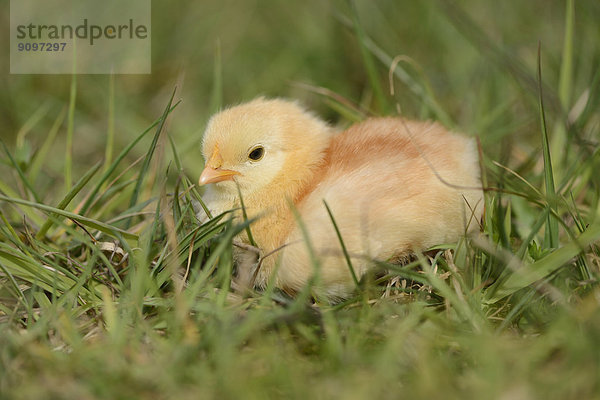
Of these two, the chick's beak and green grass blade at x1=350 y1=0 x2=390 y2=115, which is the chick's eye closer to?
the chick's beak

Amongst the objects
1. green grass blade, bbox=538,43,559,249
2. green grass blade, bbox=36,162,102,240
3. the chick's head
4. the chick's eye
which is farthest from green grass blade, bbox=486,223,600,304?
green grass blade, bbox=36,162,102,240

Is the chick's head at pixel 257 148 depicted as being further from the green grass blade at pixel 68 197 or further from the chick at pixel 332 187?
the green grass blade at pixel 68 197

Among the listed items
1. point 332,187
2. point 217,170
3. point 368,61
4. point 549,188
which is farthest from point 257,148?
point 549,188

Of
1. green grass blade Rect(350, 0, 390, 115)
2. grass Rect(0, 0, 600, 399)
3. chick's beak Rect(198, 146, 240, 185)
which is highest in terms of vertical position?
green grass blade Rect(350, 0, 390, 115)

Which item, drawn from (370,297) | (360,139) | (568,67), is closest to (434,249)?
(370,297)

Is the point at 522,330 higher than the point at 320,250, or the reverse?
the point at 320,250

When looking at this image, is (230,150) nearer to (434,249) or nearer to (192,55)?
(434,249)

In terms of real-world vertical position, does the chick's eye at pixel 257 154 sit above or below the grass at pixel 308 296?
above

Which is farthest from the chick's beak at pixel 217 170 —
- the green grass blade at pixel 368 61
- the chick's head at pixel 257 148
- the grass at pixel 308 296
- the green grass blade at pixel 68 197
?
the green grass blade at pixel 368 61
